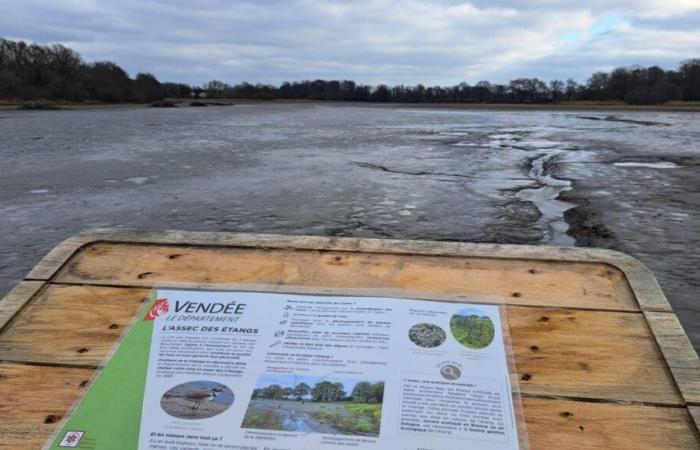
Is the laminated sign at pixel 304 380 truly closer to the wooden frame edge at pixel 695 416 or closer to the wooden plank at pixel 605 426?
the wooden plank at pixel 605 426

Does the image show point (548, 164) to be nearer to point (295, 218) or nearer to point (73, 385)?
point (295, 218)

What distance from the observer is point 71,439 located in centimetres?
143

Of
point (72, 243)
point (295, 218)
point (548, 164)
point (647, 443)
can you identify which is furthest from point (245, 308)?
point (548, 164)

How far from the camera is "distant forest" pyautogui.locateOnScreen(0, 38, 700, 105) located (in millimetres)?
72375

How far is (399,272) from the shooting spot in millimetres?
1920

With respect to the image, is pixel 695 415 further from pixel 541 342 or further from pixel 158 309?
pixel 158 309

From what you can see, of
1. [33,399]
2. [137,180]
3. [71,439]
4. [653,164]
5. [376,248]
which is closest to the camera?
[71,439]

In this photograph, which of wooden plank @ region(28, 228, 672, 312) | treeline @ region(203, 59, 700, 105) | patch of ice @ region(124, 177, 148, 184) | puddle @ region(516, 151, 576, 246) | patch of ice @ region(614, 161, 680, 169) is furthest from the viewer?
treeline @ region(203, 59, 700, 105)

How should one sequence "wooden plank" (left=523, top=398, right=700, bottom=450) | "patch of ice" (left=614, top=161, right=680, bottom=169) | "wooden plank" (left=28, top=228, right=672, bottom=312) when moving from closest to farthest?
"wooden plank" (left=523, top=398, right=700, bottom=450) → "wooden plank" (left=28, top=228, right=672, bottom=312) → "patch of ice" (left=614, top=161, right=680, bottom=169)

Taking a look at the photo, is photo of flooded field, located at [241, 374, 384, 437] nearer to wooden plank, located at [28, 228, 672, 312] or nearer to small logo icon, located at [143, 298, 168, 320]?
small logo icon, located at [143, 298, 168, 320]

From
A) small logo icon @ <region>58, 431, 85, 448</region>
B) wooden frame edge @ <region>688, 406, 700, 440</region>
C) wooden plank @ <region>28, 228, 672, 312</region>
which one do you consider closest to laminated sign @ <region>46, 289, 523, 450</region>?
small logo icon @ <region>58, 431, 85, 448</region>

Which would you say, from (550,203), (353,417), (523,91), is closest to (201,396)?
(353,417)

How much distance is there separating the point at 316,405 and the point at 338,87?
120 meters

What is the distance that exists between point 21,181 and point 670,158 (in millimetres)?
13808
